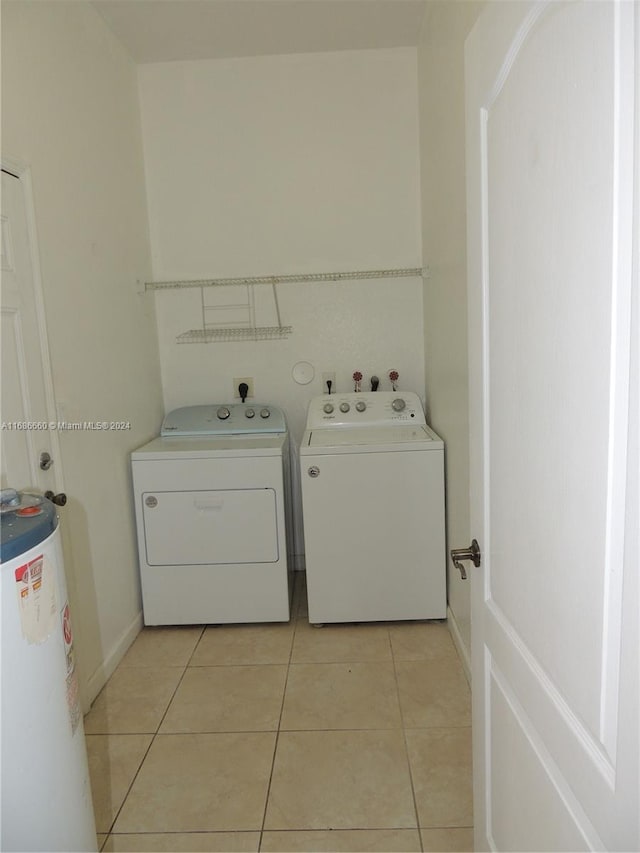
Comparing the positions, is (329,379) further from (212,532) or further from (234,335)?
(212,532)

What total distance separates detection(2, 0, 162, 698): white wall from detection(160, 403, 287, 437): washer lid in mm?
149

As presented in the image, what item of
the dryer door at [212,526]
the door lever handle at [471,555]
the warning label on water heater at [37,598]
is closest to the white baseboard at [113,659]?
the dryer door at [212,526]

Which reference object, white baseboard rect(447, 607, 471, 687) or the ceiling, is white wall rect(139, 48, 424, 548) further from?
white baseboard rect(447, 607, 471, 687)

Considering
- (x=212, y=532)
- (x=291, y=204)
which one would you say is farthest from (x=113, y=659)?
(x=291, y=204)

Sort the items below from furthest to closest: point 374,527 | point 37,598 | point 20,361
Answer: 1. point 374,527
2. point 20,361
3. point 37,598

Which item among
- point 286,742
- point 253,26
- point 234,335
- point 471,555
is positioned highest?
point 253,26

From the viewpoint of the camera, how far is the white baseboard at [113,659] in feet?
6.81

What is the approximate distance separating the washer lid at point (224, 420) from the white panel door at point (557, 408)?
5.99ft

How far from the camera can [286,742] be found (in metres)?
1.83

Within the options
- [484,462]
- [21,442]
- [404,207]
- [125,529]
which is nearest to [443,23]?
[404,207]

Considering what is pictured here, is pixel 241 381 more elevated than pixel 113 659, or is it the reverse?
pixel 241 381

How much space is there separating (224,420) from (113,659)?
1189mm

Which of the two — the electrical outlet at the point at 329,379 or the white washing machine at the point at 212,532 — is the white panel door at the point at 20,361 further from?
the electrical outlet at the point at 329,379

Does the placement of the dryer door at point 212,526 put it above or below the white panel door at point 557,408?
below
